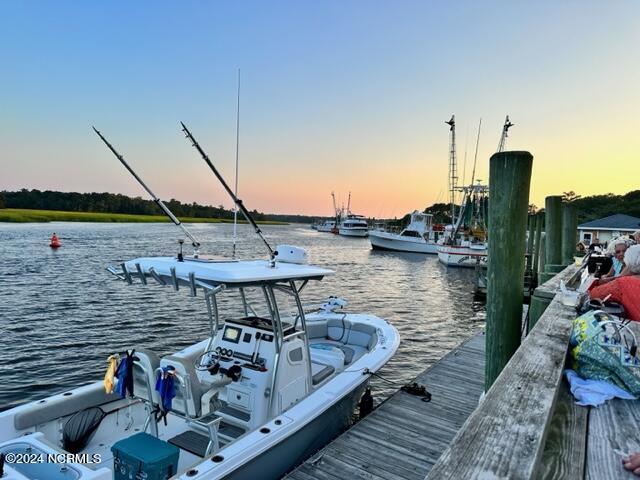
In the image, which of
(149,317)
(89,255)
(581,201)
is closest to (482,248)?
(149,317)

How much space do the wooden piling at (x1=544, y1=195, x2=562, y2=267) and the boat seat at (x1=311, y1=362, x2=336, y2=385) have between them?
19.0 ft

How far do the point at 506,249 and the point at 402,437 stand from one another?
9.72 feet

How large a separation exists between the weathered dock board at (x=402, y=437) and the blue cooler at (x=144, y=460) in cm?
139

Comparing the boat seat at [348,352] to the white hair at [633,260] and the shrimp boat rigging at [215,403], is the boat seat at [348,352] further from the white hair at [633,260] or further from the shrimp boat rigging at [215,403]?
the white hair at [633,260]

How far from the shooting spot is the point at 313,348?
8.49 m

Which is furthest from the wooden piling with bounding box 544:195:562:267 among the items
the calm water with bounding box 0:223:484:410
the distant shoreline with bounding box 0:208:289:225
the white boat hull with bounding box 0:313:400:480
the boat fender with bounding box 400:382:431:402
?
the distant shoreline with bounding box 0:208:289:225

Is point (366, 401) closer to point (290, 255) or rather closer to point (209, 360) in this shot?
point (209, 360)

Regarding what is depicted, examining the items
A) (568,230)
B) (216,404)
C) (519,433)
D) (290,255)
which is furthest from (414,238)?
(519,433)

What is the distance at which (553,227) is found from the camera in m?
8.80

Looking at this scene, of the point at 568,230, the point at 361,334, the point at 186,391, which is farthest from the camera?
the point at 568,230

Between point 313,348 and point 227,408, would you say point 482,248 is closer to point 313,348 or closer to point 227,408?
point 313,348

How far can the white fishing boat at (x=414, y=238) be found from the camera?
47688mm

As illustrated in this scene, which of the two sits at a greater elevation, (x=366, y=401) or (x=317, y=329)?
(x=317, y=329)

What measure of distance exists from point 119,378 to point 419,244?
1793 inches
